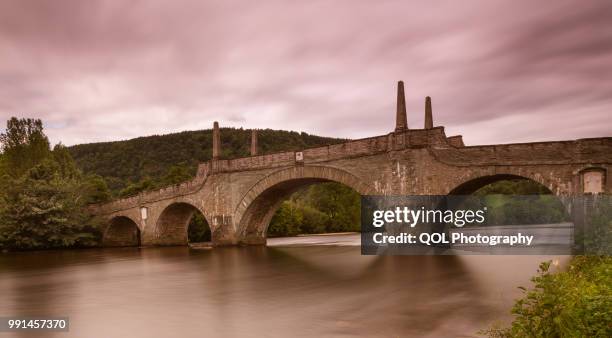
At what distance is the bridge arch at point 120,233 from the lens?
3672 cm

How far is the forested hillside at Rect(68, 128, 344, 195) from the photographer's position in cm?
7262

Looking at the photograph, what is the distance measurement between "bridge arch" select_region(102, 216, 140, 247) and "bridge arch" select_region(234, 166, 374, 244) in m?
12.4

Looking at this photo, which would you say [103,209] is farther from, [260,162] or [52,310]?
[52,310]

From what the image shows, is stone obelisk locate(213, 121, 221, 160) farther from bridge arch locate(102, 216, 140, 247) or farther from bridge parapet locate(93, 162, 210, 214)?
bridge arch locate(102, 216, 140, 247)

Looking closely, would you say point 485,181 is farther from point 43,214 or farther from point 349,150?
point 43,214

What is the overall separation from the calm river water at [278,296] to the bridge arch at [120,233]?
15.7 metres

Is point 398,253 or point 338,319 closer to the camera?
point 338,319

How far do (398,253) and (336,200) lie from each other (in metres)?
33.9

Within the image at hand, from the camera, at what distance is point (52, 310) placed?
1116 centimetres

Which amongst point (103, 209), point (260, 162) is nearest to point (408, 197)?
point (260, 162)

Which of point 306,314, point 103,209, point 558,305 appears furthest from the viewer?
point 103,209

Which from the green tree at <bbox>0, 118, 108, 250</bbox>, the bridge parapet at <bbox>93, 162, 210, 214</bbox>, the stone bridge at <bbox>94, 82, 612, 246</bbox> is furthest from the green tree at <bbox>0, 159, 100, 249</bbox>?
the stone bridge at <bbox>94, 82, 612, 246</bbox>

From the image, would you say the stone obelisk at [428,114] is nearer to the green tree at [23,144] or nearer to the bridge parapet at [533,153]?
the bridge parapet at [533,153]

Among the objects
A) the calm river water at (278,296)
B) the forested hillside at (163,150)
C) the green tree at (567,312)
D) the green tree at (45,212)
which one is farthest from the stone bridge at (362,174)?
the forested hillside at (163,150)
